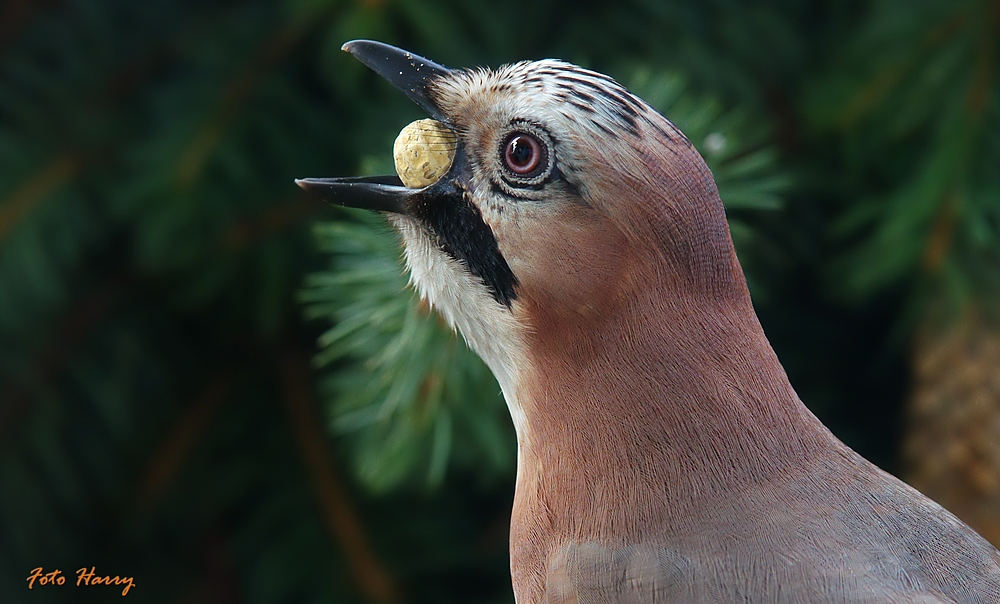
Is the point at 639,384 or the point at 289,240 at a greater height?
the point at 639,384

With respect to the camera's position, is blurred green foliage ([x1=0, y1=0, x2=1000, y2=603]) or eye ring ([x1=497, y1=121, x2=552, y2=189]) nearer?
eye ring ([x1=497, y1=121, x2=552, y2=189])

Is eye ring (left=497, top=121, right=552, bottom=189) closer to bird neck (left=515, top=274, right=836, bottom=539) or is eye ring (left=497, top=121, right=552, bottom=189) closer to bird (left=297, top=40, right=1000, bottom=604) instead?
bird (left=297, top=40, right=1000, bottom=604)

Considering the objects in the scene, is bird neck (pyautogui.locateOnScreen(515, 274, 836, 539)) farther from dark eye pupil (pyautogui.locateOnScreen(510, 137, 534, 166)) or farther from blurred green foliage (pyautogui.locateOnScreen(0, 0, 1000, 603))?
blurred green foliage (pyautogui.locateOnScreen(0, 0, 1000, 603))
